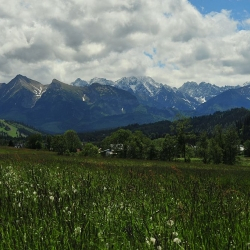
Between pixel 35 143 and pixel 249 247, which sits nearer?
pixel 249 247

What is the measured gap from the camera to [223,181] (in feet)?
41.1

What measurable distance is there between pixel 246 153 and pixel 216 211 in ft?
639

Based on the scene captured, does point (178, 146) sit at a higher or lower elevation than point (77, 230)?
lower

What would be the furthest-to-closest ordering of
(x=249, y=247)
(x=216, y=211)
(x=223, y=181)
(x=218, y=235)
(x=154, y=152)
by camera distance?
(x=154, y=152), (x=223, y=181), (x=216, y=211), (x=218, y=235), (x=249, y=247)

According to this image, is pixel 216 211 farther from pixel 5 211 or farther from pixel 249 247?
pixel 5 211

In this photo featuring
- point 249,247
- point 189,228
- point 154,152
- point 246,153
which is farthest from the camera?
point 246,153

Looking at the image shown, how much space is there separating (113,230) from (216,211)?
2149 millimetres

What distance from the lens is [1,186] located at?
851cm

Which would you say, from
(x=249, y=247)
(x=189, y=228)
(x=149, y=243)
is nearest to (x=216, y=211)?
(x=189, y=228)

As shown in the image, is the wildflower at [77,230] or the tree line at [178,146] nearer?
the wildflower at [77,230]

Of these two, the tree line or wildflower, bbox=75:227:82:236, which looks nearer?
wildflower, bbox=75:227:82:236

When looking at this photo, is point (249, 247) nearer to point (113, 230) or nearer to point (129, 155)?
point (113, 230)

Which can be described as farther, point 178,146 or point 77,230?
point 178,146

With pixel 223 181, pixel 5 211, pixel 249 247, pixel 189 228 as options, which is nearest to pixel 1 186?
pixel 5 211
